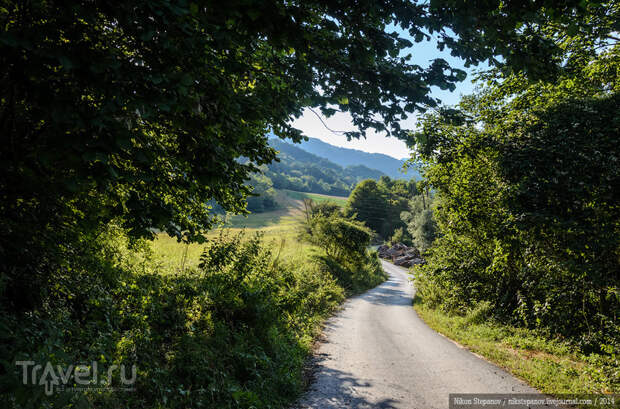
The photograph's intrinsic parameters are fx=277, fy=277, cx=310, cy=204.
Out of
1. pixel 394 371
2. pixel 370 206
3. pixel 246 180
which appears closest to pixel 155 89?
pixel 246 180

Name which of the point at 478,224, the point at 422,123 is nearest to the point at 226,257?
the point at 422,123

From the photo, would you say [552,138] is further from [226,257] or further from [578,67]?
[226,257]

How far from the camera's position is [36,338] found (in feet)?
9.53

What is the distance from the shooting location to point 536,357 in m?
7.01

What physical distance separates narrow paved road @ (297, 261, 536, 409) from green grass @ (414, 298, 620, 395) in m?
0.39

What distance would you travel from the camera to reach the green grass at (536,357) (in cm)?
555

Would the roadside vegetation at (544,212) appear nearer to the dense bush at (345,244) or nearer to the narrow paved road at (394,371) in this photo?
the narrow paved road at (394,371)

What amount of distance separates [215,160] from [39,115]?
4.78 ft

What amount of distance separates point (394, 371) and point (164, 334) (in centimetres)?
489

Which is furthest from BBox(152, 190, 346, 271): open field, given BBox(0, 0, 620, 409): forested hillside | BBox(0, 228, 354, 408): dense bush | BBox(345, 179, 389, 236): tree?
BBox(345, 179, 389, 236): tree

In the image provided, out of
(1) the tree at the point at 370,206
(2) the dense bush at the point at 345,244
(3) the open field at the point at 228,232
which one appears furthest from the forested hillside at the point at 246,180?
(1) the tree at the point at 370,206

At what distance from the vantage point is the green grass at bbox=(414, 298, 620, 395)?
5.55 metres

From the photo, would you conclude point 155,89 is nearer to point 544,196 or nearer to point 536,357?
point 544,196

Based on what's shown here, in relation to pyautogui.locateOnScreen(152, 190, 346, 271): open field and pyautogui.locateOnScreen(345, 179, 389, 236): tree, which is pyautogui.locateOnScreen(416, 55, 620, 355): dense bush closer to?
pyautogui.locateOnScreen(152, 190, 346, 271): open field
